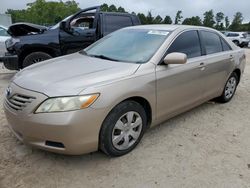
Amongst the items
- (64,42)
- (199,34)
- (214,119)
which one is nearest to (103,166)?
(214,119)

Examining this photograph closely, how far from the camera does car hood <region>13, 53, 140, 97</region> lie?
284cm

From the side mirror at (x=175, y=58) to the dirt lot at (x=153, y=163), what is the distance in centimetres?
106

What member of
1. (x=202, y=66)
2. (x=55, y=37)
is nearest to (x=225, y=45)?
(x=202, y=66)

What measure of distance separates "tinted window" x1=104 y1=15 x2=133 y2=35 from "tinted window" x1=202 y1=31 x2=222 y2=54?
3.17 meters

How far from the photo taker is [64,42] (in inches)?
269

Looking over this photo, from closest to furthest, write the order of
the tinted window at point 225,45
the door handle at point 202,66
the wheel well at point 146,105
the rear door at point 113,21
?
the wheel well at point 146,105
the door handle at point 202,66
the tinted window at point 225,45
the rear door at point 113,21

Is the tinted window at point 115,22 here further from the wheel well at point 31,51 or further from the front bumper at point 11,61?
the front bumper at point 11,61

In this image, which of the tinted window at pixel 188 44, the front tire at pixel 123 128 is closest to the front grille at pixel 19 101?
the front tire at pixel 123 128

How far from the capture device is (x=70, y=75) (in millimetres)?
3088

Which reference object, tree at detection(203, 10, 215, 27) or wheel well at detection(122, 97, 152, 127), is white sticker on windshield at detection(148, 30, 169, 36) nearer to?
wheel well at detection(122, 97, 152, 127)

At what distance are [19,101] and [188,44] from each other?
2538 mm

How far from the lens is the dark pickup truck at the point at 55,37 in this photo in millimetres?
6641

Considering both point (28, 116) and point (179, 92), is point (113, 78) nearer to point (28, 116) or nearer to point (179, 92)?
point (28, 116)

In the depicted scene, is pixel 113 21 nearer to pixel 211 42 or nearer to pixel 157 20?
pixel 211 42
